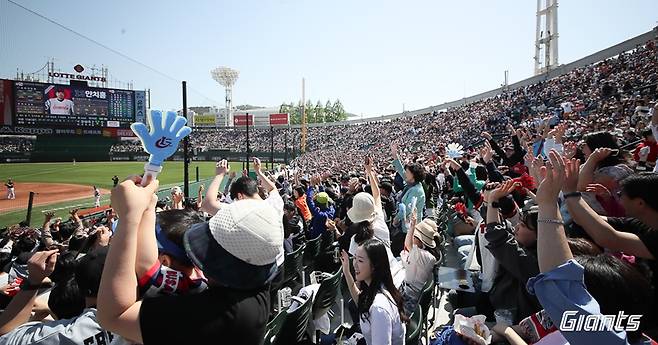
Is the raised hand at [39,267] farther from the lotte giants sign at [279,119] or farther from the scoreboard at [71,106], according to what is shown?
the lotte giants sign at [279,119]

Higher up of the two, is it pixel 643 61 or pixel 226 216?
pixel 643 61

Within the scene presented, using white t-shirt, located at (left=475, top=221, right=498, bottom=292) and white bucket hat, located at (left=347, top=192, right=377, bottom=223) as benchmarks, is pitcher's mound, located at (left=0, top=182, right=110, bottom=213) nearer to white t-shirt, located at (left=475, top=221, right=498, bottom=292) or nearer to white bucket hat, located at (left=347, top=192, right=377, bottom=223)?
white bucket hat, located at (left=347, top=192, right=377, bottom=223)

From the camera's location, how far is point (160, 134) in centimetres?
183

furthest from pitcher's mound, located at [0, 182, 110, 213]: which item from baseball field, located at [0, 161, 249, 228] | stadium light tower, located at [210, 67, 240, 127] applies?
stadium light tower, located at [210, 67, 240, 127]

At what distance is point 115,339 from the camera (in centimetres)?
179

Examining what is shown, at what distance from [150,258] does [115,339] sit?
0.55 m

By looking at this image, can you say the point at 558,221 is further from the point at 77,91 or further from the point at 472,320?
the point at 77,91

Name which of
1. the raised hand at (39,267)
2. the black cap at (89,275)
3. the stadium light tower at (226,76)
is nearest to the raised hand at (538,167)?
the black cap at (89,275)

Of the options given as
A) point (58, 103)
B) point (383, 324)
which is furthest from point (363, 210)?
point (58, 103)

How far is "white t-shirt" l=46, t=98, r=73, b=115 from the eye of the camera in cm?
4547

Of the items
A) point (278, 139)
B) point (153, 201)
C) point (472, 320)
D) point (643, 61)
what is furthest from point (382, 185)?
point (278, 139)

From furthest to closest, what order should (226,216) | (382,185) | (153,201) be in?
(382,185) → (153,201) → (226,216)

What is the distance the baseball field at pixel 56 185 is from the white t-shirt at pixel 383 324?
14.9 meters

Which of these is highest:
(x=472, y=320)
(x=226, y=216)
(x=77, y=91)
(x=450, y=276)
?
(x=77, y=91)
